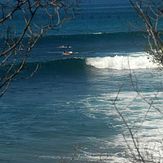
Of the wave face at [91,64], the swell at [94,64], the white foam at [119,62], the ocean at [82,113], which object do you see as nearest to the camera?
the ocean at [82,113]

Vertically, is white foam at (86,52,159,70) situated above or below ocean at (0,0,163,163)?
below

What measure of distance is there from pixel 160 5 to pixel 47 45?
47727 mm

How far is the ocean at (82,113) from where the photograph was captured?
12416 millimetres

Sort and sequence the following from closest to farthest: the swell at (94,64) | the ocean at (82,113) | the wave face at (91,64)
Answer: the ocean at (82,113) < the wave face at (91,64) < the swell at (94,64)

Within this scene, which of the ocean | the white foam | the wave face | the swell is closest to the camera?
the ocean

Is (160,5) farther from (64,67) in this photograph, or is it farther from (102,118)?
(64,67)

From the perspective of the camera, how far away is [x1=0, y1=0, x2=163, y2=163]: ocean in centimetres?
1242

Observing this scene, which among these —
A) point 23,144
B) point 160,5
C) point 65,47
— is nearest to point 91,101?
point 23,144

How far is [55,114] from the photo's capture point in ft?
58.4

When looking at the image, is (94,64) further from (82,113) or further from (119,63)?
(82,113)

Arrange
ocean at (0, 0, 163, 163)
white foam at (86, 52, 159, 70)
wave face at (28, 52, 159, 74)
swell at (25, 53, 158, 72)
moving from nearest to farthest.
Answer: ocean at (0, 0, 163, 163), white foam at (86, 52, 159, 70), wave face at (28, 52, 159, 74), swell at (25, 53, 158, 72)

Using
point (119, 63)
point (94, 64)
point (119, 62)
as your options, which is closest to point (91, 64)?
point (94, 64)

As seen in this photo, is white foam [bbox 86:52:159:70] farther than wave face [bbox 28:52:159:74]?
No

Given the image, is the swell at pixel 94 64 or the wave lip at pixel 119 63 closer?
the wave lip at pixel 119 63
